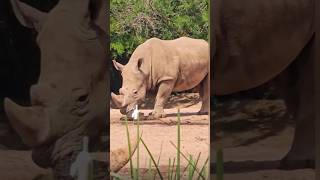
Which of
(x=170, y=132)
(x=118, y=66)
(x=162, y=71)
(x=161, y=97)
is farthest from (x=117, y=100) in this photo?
(x=170, y=132)

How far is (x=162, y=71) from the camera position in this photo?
14.6 metres

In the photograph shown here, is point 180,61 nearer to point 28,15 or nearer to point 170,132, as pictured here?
point 170,132

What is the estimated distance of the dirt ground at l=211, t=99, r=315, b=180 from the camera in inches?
221

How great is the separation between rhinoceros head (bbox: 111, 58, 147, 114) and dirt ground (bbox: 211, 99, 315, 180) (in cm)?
834

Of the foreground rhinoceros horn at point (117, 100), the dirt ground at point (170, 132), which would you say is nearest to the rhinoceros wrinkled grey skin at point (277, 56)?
the dirt ground at point (170, 132)

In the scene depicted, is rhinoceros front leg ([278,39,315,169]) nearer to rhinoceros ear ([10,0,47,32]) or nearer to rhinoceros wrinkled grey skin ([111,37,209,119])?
rhinoceros ear ([10,0,47,32])

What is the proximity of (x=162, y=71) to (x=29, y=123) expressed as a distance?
361 inches

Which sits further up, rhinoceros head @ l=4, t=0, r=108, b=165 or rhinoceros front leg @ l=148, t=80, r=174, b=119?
rhinoceros head @ l=4, t=0, r=108, b=165

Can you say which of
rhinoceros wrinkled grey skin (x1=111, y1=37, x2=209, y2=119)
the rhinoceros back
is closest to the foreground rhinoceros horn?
rhinoceros wrinkled grey skin (x1=111, y1=37, x2=209, y2=119)

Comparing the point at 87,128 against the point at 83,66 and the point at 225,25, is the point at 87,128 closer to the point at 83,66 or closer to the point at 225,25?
the point at 83,66

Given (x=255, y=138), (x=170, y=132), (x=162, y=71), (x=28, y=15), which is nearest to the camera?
(x=28, y=15)

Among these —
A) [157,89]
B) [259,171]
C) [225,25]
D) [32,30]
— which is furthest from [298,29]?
[157,89]

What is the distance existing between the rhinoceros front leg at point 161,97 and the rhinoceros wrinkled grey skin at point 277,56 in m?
8.66

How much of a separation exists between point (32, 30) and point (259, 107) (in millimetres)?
1987
